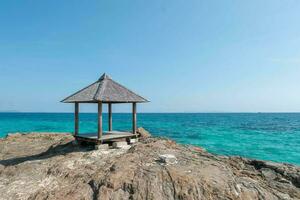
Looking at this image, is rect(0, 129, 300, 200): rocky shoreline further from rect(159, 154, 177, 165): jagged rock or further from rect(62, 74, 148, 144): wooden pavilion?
rect(62, 74, 148, 144): wooden pavilion

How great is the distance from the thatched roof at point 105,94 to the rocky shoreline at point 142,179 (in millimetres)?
2776

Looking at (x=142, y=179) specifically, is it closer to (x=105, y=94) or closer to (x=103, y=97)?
(x=103, y=97)

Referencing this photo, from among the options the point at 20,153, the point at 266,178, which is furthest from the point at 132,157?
the point at 20,153

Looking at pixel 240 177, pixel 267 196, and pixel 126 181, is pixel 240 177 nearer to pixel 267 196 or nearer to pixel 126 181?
pixel 267 196

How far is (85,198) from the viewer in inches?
276

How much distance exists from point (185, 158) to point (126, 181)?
9.98ft

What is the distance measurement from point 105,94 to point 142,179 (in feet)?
17.5

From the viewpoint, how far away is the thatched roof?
11516mm

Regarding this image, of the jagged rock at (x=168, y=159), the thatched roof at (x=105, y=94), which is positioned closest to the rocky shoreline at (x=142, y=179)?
the jagged rock at (x=168, y=159)

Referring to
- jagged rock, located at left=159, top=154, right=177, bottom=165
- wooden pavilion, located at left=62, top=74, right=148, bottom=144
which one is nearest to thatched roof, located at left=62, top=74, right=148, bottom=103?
wooden pavilion, located at left=62, top=74, right=148, bottom=144

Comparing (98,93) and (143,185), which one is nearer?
(143,185)

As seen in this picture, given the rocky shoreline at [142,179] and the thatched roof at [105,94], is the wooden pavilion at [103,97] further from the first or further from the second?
the rocky shoreline at [142,179]

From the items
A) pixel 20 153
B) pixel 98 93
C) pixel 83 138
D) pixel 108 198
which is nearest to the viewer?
pixel 108 198

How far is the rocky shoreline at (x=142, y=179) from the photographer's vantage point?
7.11 m
